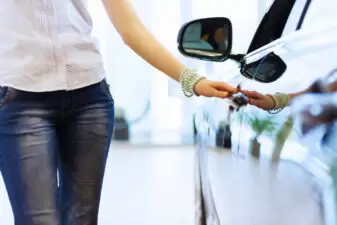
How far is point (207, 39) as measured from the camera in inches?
52.8

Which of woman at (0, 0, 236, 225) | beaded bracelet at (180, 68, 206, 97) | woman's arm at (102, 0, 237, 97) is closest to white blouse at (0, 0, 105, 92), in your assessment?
woman at (0, 0, 236, 225)

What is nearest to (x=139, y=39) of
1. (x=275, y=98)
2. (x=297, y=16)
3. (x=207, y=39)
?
(x=207, y=39)

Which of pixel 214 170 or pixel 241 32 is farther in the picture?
pixel 241 32

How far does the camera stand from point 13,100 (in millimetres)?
1225

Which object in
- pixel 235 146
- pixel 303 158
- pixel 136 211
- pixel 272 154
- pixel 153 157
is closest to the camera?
pixel 303 158

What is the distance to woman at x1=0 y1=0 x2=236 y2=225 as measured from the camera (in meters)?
1.23

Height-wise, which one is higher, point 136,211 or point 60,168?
point 60,168

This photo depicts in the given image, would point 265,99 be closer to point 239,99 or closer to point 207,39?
point 239,99

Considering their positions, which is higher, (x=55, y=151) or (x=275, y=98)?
(x=275, y=98)

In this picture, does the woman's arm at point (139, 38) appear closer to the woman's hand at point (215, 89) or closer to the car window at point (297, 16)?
the woman's hand at point (215, 89)

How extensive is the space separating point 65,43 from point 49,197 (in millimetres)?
370

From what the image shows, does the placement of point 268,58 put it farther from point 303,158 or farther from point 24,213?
point 24,213

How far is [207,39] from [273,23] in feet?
0.61

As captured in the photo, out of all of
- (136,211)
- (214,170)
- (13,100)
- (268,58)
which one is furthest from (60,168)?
(136,211)
